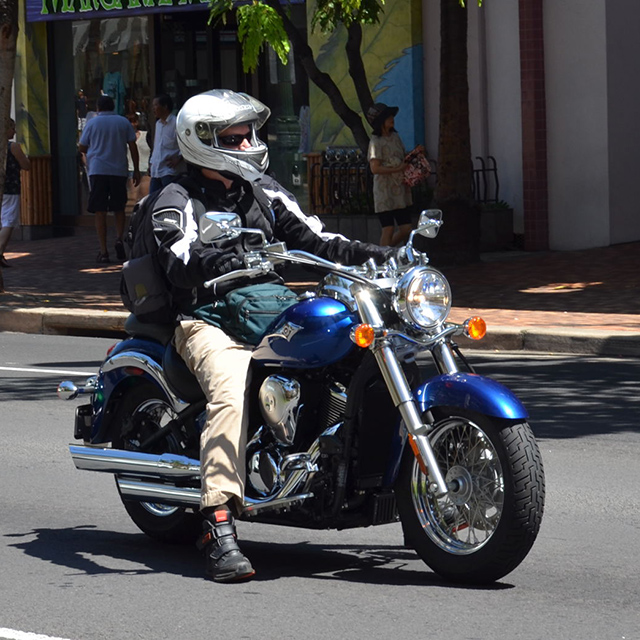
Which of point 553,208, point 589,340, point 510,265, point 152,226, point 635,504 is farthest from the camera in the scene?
point 553,208

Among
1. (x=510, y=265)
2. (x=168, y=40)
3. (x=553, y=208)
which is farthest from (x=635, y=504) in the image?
(x=168, y=40)

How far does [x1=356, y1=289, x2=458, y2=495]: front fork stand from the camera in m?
4.95

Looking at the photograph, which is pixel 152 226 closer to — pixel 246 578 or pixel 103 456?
pixel 103 456

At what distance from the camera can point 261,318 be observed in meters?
5.46

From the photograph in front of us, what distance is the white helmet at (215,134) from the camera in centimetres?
549

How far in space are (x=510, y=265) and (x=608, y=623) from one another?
40.8ft

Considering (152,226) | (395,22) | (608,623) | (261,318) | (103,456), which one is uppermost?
(395,22)

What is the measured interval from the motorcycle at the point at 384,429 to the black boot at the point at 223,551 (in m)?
0.11

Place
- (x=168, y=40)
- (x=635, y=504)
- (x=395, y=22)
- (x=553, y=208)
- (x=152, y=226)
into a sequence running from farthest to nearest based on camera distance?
(x=168, y=40)
(x=395, y=22)
(x=553, y=208)
(x=635, y=504)
(x=152, y=226)

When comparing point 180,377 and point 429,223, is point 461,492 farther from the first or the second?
point 180,377

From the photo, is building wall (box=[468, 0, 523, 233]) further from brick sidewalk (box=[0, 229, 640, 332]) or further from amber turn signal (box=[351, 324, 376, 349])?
amber turn signal (box=[351, 324, 376, 349])

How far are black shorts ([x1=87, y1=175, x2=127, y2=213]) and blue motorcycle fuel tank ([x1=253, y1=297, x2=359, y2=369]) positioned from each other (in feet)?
44.3

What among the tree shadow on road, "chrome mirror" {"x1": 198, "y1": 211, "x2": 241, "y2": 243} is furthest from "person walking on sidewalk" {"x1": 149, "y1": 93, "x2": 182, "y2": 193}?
"chrome mirror" {"x1": 198, "y1": 211, "x2": 241, "y2": 243}

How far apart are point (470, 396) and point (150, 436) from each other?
152 cm
